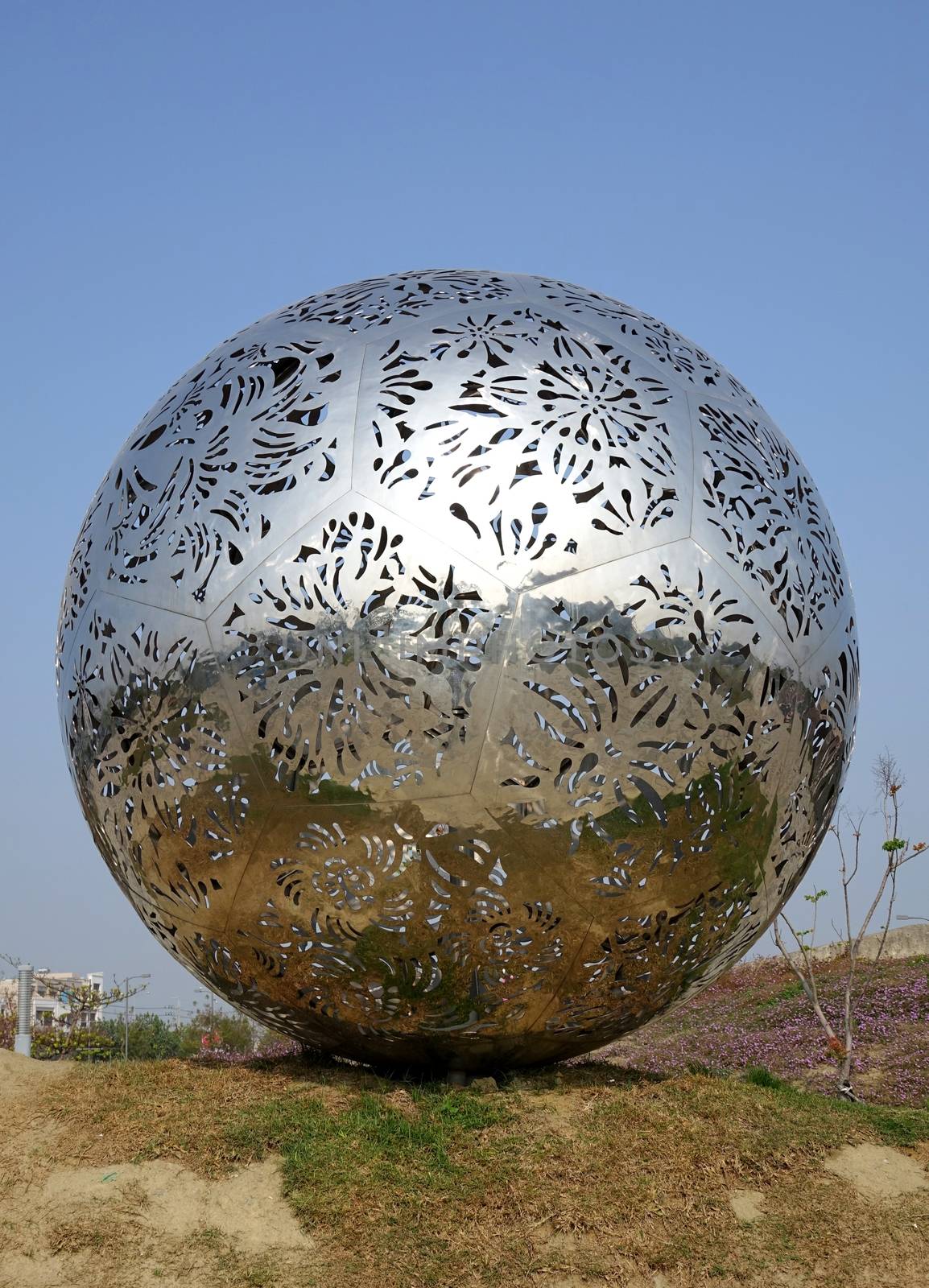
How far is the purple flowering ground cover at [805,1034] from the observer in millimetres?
15000

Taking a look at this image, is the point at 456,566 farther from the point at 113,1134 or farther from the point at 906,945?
the point at 906,945

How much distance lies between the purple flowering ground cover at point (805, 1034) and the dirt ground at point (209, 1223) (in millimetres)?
5311

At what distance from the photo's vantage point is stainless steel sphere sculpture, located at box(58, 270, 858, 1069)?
7.22 m

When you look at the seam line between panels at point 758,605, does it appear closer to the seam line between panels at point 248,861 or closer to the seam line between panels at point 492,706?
the seam line between panels at point 492,706

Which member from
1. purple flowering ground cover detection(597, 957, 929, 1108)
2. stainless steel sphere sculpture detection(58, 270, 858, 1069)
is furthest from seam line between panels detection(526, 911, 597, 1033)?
purple flowering ground cover detection(597, 957, 929, 1108)

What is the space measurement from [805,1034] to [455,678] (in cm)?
1242

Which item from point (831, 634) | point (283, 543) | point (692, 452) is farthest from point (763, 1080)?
point (283, 543)

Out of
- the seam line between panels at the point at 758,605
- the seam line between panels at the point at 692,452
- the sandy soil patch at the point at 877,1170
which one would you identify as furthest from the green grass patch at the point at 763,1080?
the seam line between panels at the point at 692,452

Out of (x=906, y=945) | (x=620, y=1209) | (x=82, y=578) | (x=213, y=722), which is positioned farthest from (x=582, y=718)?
(x=906, y=945)

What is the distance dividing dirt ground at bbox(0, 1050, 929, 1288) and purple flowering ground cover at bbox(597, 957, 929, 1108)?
5311 millimetres

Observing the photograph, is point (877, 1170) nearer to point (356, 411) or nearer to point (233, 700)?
point (233, 700)

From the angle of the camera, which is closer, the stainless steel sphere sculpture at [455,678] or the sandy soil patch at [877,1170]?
the stainless steel sphere sculpture at [455,678]

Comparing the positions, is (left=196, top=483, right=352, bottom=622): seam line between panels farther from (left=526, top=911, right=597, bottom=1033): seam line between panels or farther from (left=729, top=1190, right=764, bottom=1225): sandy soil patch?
(left=729, top=1190, right=764, bottom=1225): sandy soil patch

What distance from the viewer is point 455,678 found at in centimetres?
714
